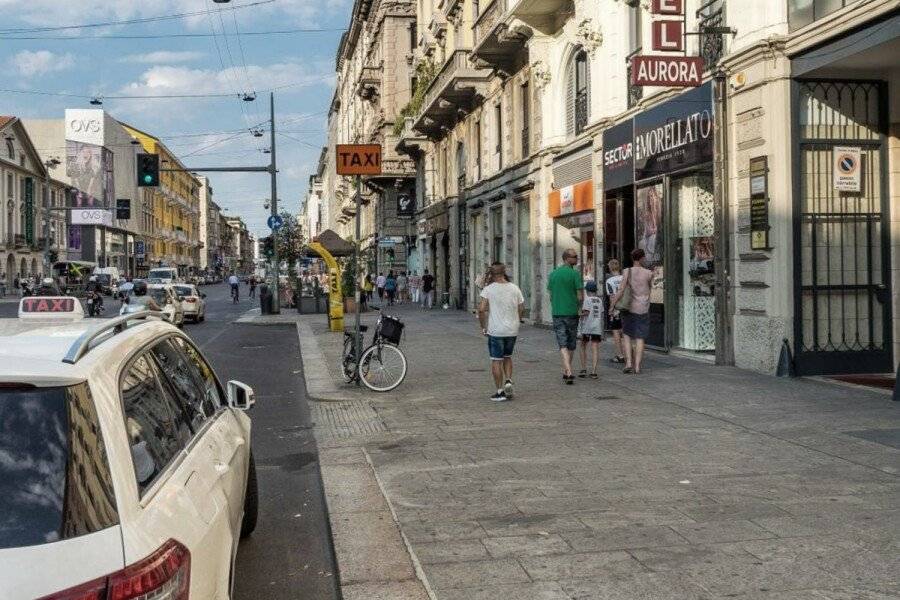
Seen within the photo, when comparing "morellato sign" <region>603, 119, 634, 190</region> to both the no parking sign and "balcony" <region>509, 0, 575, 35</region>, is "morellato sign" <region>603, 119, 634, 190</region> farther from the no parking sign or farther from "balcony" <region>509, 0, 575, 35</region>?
the no parking sign

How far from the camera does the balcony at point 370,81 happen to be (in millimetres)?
51947

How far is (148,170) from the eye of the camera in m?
26.9

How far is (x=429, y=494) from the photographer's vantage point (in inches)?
248

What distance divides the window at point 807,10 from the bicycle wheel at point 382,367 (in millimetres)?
6666

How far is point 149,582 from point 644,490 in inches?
175

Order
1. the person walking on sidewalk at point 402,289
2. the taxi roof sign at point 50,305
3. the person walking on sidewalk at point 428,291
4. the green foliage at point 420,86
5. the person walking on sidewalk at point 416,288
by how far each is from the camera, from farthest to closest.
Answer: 1. the person walking on sidewalk at point 402,289
2. the person walking on sidewalk at point 416,288
3. the person walking on sidewalk at point 428,291
4. the green foliage at point 420,86
5. the taxi roof sign at point 50,305

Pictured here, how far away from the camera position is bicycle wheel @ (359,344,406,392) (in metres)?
12.1

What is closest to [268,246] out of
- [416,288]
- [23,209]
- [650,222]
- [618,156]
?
[416,288]

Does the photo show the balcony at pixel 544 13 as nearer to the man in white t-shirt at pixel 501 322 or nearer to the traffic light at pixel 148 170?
the traffic light at pixel 148 170

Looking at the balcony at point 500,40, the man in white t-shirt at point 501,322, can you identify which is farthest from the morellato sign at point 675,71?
the balcony at point 500,40

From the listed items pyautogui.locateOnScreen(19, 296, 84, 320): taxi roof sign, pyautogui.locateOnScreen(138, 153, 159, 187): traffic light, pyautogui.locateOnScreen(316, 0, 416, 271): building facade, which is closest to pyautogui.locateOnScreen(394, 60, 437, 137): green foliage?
pyautogui.locateOnScreen(316, 0, 416, 271): building facade

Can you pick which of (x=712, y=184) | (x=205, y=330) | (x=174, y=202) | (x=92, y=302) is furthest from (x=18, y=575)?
(x=174, y=202)

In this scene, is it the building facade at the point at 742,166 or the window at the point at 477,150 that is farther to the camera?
the window at the point at 477,150

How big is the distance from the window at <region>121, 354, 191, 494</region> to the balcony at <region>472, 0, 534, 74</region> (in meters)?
20.7
